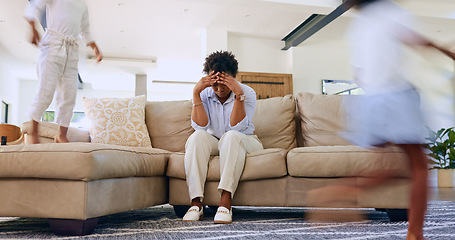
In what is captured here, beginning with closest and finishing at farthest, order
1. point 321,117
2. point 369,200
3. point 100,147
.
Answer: point 100,147 < point 369,200 < point 321,117

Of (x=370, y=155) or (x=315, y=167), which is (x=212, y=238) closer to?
(x=315, y=167)

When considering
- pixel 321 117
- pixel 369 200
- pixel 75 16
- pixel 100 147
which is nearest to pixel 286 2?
pixel 321 117

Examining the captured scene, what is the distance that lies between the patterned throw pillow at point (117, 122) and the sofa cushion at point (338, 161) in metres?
1.15

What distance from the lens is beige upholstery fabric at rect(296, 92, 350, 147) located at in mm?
2725

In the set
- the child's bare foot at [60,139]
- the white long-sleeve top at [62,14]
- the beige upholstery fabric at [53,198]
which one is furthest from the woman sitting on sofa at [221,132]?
the white long-sleeve top at [62,14]

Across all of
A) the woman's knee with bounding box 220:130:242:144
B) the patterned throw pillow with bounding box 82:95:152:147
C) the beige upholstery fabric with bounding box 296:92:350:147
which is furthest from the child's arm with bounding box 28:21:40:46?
the beige upholstery fabric with bounding box 296:92:350:147

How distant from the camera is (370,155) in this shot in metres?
2.07

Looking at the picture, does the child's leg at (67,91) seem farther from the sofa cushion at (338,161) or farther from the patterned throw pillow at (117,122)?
the sofa cushion at (338,161)

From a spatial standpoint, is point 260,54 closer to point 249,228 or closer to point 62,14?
Result: point 62,14

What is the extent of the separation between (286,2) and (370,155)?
3.76 meters

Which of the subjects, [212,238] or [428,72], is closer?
[428,72]

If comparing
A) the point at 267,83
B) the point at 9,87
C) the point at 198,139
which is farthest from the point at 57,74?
the point at 9,87

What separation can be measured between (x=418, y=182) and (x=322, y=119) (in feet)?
5.50

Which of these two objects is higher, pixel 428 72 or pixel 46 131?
pixel 428 72
